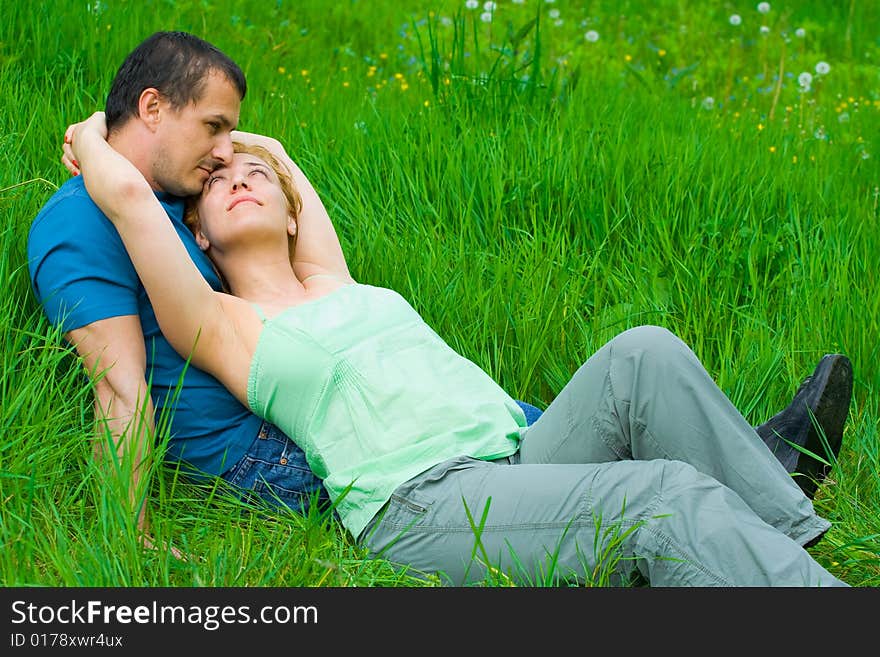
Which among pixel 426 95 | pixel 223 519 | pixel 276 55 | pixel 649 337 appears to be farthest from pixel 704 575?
pixel 276 55

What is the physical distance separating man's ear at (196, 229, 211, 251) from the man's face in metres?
0.12

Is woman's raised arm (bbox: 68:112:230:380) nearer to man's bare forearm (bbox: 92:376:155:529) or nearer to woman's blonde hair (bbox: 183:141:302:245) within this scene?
man's bare forearm (bbox: 92:376:155:529)

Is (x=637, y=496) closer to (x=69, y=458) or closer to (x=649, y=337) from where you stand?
(x=649, y=337)

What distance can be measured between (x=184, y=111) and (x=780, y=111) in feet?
14.0

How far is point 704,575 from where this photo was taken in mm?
2338

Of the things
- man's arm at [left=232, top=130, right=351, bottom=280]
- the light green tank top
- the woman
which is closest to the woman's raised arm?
the woman

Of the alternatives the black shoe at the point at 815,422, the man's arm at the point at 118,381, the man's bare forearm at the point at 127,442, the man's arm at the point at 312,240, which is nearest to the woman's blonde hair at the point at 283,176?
the man's arm at the point at 312,240

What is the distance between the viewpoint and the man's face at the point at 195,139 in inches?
119

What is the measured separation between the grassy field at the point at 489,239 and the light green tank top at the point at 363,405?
0.60ft

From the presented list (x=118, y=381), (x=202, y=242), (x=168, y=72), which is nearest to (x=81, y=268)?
(x=118, y=381)

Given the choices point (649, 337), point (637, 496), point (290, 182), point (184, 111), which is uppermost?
point (184, 111)

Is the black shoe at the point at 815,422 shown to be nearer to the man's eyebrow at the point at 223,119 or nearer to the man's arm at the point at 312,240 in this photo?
the man's arm at the point at 312,240

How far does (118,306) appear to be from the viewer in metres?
2.77

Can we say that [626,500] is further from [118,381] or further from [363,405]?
[118,381]
